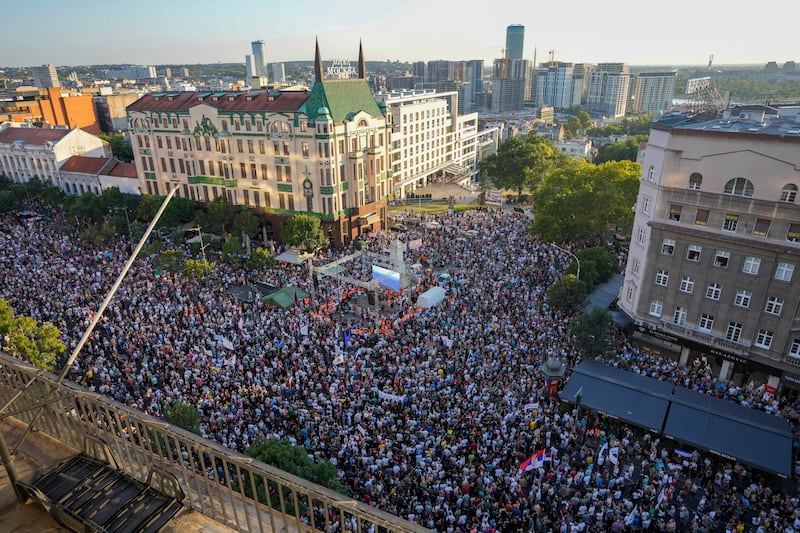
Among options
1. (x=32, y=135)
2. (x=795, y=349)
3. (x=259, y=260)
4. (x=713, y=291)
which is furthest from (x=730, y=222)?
(x=32, y=135)

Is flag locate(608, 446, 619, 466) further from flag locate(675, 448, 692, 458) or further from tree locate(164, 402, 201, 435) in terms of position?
tree locate(164, 402, 201, 435)

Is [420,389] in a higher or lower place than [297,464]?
lower

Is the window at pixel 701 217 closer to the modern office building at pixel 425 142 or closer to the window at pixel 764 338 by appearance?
the window at pixel 764 338

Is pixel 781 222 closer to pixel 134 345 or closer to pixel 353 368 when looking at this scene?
pixel 353 368

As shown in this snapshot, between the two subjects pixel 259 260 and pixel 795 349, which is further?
pixel 259 260

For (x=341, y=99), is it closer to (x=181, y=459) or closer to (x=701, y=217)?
(x=701, y=217)

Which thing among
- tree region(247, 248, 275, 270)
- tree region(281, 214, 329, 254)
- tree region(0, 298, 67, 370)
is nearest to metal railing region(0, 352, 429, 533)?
tree region(0, 298, 67, 370)

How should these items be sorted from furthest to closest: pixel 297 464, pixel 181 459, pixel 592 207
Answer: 1. pixel 592 207
2. pixel 297 464
3. pixel 181 459

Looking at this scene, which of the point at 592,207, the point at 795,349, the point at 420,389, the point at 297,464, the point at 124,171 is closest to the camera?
the point at 297,464
